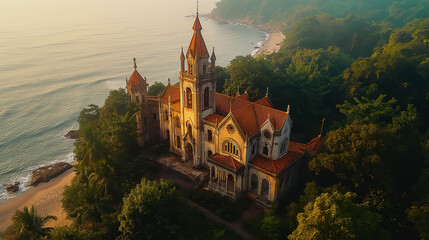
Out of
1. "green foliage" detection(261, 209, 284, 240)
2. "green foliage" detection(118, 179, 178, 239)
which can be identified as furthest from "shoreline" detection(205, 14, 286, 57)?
"green foliage" detection(118, 179, 178, 239)

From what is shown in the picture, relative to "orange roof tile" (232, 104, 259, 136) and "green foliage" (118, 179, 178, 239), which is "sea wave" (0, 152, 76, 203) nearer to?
"green foliage" (118, 179, 178, 239)

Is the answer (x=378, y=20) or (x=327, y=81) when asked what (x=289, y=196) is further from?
(x=378, y=20)

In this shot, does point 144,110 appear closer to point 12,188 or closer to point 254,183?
point 254,183

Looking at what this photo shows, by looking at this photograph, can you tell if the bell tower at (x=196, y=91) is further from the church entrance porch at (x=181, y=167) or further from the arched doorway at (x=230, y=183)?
the arched doorway at (x=230, y=183)

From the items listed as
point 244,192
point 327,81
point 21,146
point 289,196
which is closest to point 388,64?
point 327,81

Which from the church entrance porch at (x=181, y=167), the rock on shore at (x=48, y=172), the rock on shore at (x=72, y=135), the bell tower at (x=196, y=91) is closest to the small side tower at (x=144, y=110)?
the church entrance porch at (x=181, y=167)

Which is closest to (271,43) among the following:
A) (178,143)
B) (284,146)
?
(178,143)

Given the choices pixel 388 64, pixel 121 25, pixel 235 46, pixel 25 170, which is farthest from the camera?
pixel 121 25
